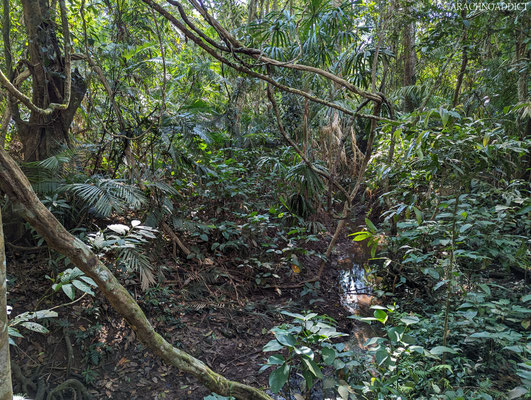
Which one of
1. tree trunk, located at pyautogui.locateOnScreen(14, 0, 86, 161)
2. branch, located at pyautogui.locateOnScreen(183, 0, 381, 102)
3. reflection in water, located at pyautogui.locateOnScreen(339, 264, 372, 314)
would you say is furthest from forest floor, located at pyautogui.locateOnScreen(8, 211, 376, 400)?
branch, located at pyautogui.locateOnScreen(183, 0, 381, 102)

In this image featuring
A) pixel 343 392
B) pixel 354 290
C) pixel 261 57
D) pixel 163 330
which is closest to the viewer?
pixel 343 392

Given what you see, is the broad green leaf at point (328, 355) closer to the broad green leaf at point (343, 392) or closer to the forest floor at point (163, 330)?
the broad green leaf at point (343, 392)

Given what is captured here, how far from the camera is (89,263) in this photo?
4.47ft

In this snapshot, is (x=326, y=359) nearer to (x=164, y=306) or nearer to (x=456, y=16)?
(x=164, y=306)

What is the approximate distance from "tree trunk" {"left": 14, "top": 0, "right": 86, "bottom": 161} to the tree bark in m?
2.15

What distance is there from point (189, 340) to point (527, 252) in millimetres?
2718

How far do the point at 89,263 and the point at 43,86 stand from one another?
100 inches

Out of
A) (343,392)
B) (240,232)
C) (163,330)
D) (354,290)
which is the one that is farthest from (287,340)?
(354,290)

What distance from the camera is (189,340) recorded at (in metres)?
2.77

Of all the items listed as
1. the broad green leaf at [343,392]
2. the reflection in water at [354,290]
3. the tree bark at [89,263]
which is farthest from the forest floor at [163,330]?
the broad green leaf at [343,392]

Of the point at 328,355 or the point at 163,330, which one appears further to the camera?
the point at 163,330

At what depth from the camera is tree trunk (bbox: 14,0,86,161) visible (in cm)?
293

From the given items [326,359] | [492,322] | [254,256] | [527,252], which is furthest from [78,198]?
[527,252]

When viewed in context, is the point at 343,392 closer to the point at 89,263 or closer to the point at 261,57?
the point at 89,263
